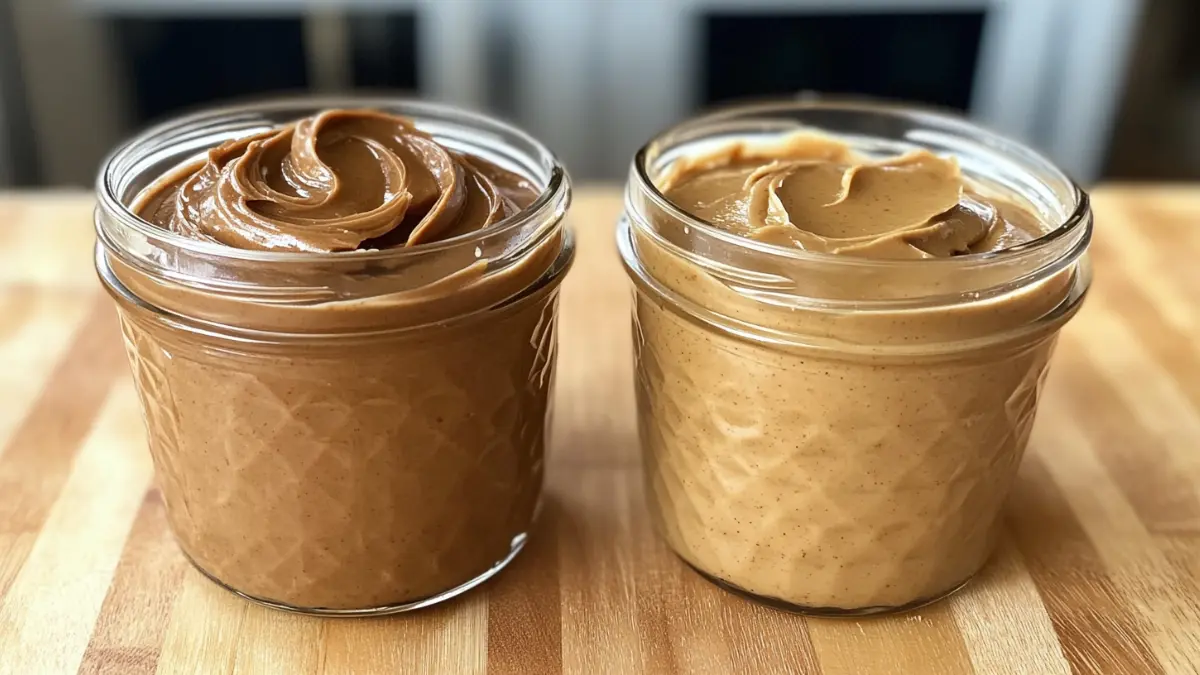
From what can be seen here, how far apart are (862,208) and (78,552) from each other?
0.81 metres

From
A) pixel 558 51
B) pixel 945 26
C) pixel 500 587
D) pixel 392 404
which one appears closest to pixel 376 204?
pixel 392 404

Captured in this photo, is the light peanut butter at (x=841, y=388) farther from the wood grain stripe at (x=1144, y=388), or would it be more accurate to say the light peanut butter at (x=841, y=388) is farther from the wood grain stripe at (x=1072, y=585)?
the wood grain stripe at (x=1144, y=388)

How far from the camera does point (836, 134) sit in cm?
124

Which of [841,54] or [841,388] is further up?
[841,388]

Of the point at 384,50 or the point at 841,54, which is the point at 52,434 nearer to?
the point at 384,50

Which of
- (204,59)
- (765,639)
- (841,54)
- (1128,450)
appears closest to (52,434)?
(765,639)

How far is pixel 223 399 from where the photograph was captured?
35.8 inches

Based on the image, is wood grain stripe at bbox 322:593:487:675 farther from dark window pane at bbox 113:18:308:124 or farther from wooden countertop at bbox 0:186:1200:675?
dark window pane at bbox 113:18:308:124

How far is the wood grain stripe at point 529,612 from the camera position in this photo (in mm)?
970

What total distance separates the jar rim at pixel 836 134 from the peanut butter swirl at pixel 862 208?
0.03 metres

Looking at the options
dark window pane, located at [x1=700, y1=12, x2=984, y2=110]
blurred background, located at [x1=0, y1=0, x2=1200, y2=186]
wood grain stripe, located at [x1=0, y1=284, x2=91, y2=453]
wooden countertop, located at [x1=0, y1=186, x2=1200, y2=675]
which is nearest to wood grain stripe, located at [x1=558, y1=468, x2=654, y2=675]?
wooden countertop, located at [x1=0, y1=186, x2=1200, y2=675]

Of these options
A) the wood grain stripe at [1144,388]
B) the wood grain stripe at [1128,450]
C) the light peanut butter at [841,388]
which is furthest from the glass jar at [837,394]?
the wood grain stripe at [1144,388]

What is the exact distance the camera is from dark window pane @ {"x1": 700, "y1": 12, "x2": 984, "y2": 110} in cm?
246

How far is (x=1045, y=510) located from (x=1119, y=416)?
23 centimetres
